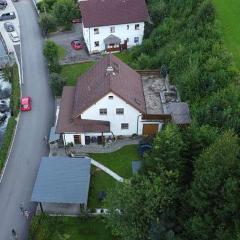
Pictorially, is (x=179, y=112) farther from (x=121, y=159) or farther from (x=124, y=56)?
(x=124, y=56)

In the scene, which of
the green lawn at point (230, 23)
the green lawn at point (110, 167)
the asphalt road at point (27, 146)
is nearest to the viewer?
the asphalt road at point (27, 146)

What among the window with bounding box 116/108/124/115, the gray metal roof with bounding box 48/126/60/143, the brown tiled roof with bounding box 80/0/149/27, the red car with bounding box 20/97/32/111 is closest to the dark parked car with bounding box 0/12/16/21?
the brown tiled roof with bounding box 80/0/149/27

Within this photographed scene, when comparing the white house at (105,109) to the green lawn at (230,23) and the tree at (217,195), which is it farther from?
the tree at (217,195)

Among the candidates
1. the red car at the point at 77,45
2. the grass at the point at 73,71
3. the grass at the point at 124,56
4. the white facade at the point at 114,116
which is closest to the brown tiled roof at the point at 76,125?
the white facade at the point at 114,116

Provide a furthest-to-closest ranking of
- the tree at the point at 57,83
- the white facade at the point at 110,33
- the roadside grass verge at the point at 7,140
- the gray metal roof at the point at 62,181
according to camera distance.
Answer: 1. the white facade at the point at 110,33
2. the tree at the point at 57,83
3. the roadside grass verge at the point at 7,140
4. the gray metal roof at the point at 62,181

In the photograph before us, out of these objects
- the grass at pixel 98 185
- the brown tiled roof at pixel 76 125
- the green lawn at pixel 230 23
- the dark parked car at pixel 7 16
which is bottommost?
the grass at pixel 98 185

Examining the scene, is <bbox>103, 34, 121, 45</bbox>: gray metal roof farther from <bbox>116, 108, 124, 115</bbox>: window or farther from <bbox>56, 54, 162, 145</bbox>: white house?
<bbox>116, 108, 124, 115</bbox>: window
